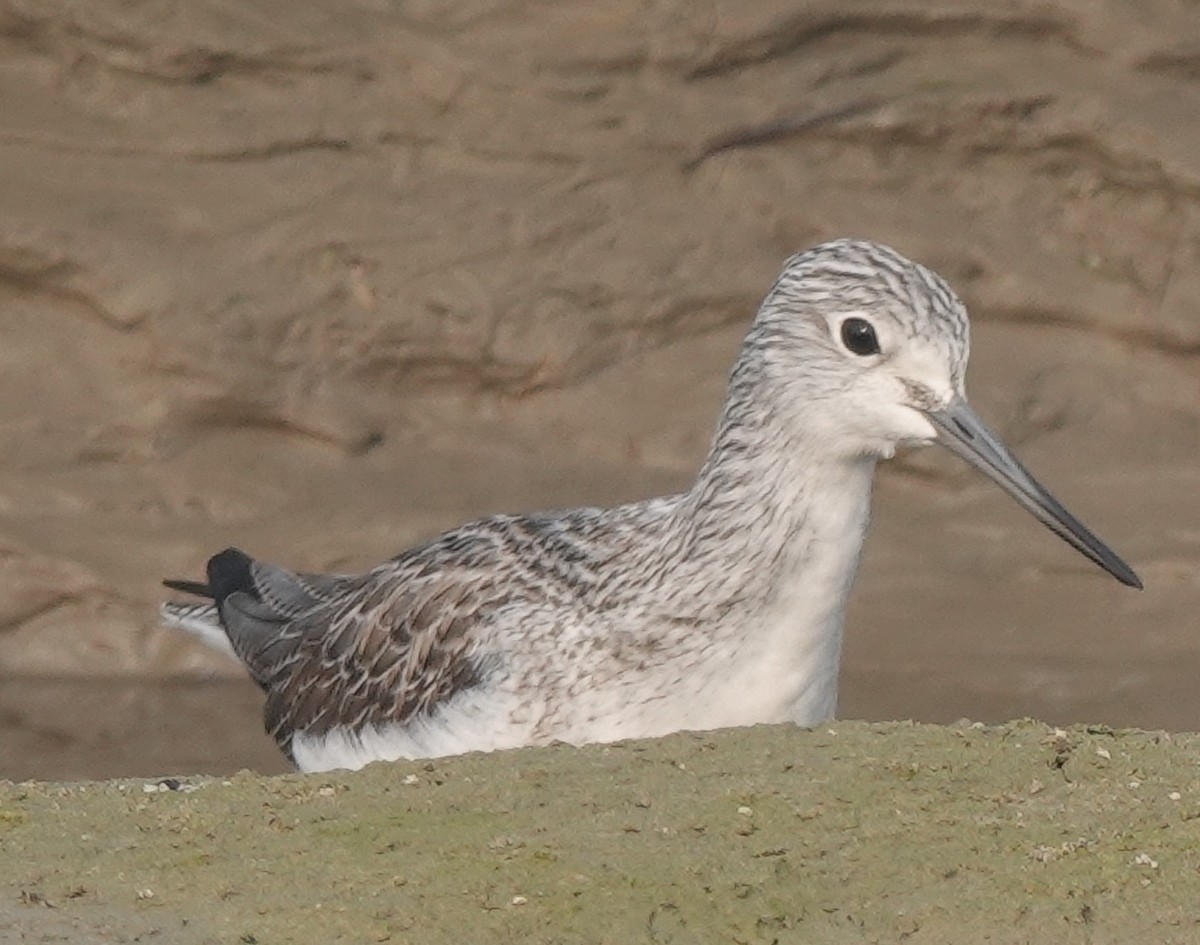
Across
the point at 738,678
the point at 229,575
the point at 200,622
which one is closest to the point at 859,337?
the point at 738,678

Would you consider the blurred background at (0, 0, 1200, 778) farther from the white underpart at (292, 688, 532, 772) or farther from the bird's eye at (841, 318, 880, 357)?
the bird's eye at (841, 318, 880, 357)

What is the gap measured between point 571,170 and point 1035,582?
266 cm

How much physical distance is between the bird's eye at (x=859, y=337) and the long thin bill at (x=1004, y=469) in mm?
250

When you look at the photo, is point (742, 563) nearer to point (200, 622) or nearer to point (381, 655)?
point (381, 655)

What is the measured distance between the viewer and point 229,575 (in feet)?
28.6

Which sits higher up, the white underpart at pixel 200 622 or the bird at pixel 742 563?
the bird at pixel 742 563

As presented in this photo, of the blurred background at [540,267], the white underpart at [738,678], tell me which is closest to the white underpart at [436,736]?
the white underpart at [738,678]

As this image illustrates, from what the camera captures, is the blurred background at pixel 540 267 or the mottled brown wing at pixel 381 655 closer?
the mottled brown wing at pixel 381 655

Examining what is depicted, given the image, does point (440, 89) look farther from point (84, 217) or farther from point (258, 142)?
point (84, 217)

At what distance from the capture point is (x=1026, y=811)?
455 cm

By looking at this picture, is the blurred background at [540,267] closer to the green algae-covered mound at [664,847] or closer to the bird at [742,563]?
the bird at [742,563]

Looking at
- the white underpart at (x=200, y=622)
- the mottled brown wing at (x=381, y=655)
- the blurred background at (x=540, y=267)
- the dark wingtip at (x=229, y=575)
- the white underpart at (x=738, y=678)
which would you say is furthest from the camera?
the blurred background at (x=540, y=267)

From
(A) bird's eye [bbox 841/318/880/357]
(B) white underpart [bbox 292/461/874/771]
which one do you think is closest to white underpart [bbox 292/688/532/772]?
(B) white underpart [bbox 292/461/874/771]

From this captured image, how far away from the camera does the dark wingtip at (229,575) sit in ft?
28.3
